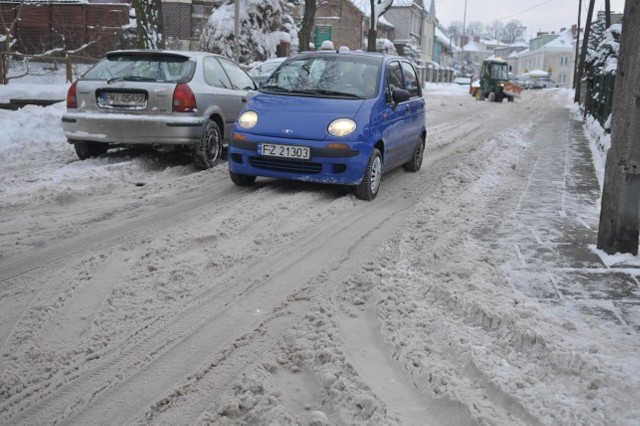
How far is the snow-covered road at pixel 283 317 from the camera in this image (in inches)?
116

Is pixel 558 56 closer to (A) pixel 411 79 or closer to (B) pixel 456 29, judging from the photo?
(B) pixel 456 29

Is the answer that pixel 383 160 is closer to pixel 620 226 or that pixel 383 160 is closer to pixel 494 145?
pixel 620 226

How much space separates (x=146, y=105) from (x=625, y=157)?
5940mm

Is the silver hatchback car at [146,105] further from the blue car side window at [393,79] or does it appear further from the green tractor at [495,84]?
the green tractor at [495,84]

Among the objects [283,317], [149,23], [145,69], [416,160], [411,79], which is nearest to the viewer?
[283,317]

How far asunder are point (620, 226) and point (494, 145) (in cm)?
824

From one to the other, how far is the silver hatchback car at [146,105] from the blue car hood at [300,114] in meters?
1.39

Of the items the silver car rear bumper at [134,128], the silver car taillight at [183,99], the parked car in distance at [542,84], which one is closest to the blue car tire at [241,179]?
the silver car rear bumper at [134,128]

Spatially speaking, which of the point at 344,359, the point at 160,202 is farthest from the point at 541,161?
the point at 344,359

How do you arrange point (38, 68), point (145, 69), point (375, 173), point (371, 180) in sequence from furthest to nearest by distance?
point (38, 68) → point (145, 69) → point (375, 173) → point (371, 180)

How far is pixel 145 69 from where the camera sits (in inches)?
344

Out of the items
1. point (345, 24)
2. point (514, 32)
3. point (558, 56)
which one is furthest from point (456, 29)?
point (345, 24)

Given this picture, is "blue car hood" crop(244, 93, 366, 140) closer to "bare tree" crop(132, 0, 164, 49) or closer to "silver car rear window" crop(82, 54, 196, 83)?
"silver car rear window" crop(82, 54, 196, 83)

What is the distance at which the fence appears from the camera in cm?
1583
